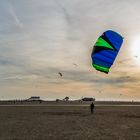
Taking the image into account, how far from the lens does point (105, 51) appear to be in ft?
72.9

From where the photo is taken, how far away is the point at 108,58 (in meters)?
21.5

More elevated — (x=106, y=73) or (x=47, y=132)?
(x=106, y=73)

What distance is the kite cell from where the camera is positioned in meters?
21.0

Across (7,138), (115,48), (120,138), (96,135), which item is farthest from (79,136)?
(115,48)

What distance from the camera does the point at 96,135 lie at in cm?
2444

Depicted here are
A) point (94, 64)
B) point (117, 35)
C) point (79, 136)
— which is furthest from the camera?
point (79, 136)

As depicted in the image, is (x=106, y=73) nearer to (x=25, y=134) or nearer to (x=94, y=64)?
(x=94, y=64)

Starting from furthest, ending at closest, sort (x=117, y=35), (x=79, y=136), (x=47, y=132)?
(x=47, y=132), (x=79, y=136), (x=117, y=35)

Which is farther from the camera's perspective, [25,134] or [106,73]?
[25,134]

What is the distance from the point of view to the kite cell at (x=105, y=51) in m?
21.0

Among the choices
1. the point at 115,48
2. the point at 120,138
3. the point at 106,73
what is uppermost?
the point at 115,48

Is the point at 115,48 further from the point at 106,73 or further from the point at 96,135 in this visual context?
the point at 96,135

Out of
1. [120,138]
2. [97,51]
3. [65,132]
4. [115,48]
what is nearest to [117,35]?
[115,48]

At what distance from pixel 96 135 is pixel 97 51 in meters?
6.20
